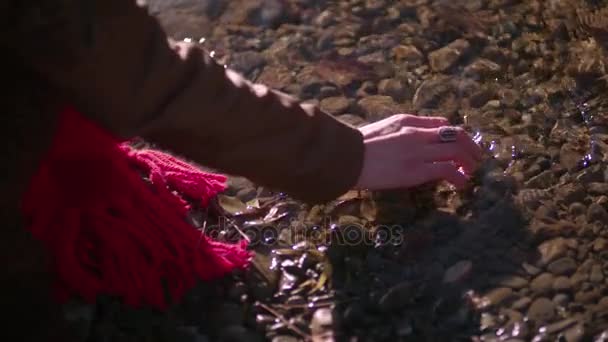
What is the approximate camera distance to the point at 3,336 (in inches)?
44.0

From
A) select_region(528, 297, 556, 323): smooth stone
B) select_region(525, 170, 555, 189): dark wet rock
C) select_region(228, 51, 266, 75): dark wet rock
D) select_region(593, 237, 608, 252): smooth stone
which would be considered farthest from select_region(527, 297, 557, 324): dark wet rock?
select_region(228, 51, 266, 75): dark wet rock

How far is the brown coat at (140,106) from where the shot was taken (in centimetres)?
97

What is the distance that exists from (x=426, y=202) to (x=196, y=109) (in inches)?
16.8

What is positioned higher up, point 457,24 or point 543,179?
point 457,24

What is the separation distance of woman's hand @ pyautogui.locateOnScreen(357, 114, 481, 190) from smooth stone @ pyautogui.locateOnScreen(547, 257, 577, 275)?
18 cm

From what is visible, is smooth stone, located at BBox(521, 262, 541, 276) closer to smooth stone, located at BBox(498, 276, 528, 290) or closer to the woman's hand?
smooth stone, located at BBox(498, 276, 528, 290)

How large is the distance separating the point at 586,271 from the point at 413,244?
0.23 meters

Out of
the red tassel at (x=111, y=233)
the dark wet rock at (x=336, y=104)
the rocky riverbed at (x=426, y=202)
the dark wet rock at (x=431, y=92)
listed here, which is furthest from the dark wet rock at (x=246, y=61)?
the red tassel at (x=111, y=233)

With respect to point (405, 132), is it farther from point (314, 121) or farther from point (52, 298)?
point (52, 298)

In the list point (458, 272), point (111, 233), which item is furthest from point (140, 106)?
point (458, 272)

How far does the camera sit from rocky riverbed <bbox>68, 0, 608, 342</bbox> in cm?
122

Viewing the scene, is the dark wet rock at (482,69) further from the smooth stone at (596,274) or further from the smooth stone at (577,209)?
the smooth stone at (596,274)

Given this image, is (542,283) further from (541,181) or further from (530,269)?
(541,181)

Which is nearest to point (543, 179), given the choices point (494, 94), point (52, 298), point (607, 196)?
point (607, 196)
